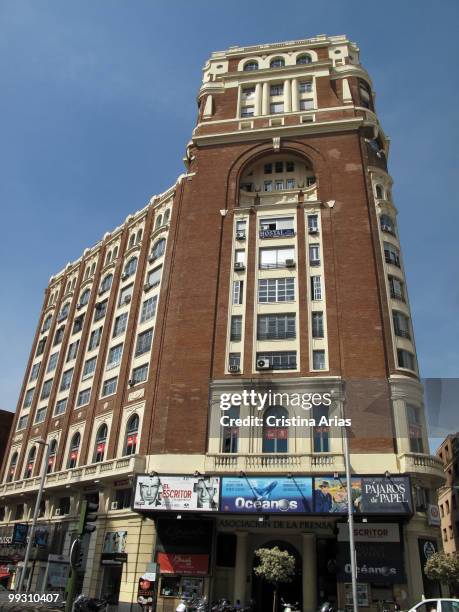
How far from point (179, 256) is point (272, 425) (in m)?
16.5

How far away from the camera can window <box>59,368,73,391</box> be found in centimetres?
5015

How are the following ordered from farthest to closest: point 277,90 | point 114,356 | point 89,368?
point 277,90
point 89,368
point 114,356

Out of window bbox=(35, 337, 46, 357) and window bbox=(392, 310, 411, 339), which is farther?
window bbox=(35, 337, 46, 357)

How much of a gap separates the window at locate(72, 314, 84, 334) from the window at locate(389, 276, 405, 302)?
3057 centimetres

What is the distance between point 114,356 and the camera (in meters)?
45.3

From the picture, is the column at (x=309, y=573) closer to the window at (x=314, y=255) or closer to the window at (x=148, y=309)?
the window at (x=314, y=255)

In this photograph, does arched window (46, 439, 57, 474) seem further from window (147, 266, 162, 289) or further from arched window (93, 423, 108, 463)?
window (147, 266, 162, 289)

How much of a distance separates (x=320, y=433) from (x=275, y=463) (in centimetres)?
337

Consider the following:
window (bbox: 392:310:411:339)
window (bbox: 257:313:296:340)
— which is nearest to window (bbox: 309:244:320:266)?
window (bbox: 257:313:296:340)

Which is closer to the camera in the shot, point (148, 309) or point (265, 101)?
point (148, 309)

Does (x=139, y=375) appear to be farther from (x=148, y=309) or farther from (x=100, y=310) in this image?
(x=100, y=310)

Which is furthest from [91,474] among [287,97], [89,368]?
[287,97]

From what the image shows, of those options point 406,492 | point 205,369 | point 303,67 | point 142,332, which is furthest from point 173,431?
point 303,67

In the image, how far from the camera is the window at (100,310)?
50531 mm
